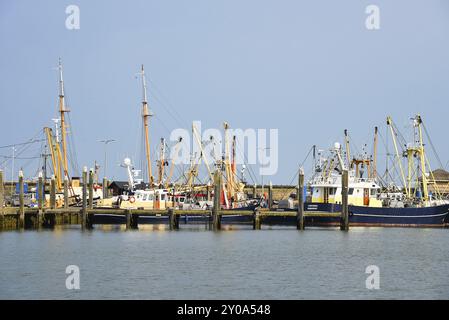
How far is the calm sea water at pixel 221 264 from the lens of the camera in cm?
3378

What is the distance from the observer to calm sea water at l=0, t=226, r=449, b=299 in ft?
111

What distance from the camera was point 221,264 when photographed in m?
42.2

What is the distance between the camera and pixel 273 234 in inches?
2500

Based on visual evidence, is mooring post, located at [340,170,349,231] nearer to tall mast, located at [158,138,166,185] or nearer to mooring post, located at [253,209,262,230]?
mooring post, located at [253,209,262,230]

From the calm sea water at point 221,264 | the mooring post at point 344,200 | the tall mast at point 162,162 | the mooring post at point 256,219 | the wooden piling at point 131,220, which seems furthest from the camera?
the tall mast at point 162,162

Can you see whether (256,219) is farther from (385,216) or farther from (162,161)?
(162,161)

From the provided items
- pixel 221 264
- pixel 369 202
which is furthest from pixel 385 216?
pixel 221 264

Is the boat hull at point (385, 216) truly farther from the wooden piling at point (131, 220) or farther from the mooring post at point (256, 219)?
the wooden piling at point (131, 220)

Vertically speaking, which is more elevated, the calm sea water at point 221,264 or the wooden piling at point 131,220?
the wooden piling at point 131,220

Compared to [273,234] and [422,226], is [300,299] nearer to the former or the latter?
[273,234]

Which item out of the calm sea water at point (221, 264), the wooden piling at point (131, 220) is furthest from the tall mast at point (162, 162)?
the calm sea water at point (221, 264)

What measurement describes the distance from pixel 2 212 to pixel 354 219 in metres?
26.9

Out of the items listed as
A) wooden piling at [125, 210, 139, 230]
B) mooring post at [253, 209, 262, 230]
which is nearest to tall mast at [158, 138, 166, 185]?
wooden piling at [125, 210, 139, 230]
